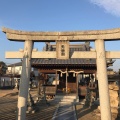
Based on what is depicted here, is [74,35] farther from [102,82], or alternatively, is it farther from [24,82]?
[24,82]

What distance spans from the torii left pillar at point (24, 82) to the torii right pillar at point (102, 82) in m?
3.46

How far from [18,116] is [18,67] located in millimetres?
56791

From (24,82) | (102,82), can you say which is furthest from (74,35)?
(24,82)

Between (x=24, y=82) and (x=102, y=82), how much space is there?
12.5ft

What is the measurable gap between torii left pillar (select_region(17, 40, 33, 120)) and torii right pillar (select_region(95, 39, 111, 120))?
3.46 meters

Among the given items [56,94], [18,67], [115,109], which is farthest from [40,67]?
[18,67]

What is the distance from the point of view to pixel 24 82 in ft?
32.3

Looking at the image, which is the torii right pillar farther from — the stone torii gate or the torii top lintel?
the torii top lintel

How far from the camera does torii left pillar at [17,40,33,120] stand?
9.66m

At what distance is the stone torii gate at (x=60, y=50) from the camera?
9.76 m

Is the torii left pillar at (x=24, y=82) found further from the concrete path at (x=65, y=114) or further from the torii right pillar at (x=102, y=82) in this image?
the torii right pillar at (x=102, y=82)

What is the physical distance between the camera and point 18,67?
65.1 metres

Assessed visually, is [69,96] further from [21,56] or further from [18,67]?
[18,67]

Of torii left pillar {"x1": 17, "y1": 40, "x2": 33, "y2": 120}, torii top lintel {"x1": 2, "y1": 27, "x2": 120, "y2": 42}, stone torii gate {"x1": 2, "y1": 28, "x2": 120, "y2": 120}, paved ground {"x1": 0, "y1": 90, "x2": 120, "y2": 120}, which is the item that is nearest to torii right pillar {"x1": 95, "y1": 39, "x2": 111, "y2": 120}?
stone torii gate {"x1": 2, "y1": 28, "x2": 120, "y2": 120}
